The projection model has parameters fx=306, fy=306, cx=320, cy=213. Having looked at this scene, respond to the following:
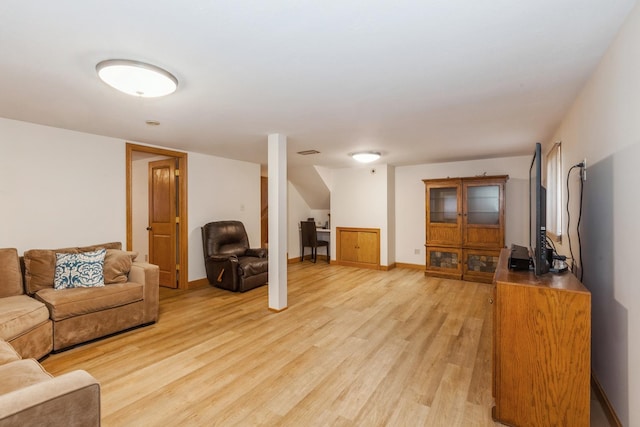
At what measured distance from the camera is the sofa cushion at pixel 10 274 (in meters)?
2.74

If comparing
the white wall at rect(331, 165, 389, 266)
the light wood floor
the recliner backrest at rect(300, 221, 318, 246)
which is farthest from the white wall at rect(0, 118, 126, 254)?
the white wall at rect(331, 165, 389, 266)

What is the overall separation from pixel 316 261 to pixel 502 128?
471cm

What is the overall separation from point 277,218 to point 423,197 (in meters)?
3.55

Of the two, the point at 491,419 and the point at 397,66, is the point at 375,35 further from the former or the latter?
the point at 491,419

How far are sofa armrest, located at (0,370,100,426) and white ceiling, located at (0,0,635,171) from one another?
1557mm

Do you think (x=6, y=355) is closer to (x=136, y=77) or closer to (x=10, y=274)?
(x=10, y=274)

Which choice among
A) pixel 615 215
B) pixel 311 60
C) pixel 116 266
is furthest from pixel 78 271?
pixel 615 215

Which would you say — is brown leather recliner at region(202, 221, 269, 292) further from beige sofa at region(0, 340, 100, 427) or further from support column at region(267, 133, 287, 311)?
beige sofa at region(0, 340, 100, 427)

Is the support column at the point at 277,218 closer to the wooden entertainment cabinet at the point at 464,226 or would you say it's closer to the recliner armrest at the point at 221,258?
the recliner armrest at the point at 221,258

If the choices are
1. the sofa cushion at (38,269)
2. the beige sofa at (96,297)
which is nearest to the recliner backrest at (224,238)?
the beige sofa at (96,297)

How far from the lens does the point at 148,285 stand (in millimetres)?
3262

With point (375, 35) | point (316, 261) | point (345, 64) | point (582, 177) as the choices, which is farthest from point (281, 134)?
point (316, 261)

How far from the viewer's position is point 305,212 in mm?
7605

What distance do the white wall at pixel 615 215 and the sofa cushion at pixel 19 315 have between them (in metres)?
3.85
